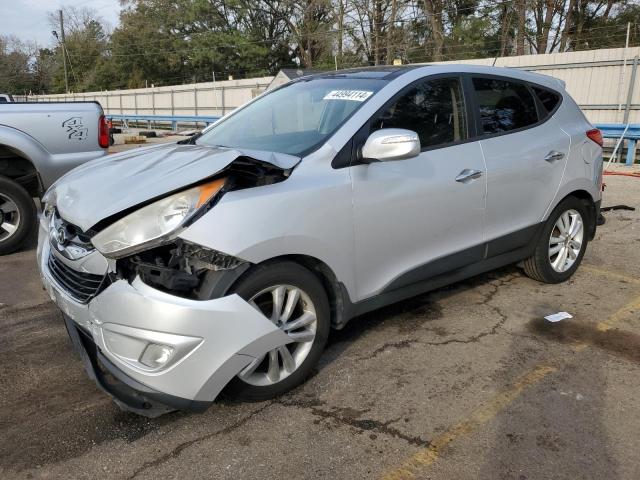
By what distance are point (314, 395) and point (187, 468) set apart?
2.68 feet

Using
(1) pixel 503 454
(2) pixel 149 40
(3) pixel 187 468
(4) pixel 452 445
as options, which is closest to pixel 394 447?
(4) pixel 452 445

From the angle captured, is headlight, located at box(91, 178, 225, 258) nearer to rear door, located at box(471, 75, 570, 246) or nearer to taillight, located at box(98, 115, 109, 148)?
rear door, located at box(471, 75, 570, 246)

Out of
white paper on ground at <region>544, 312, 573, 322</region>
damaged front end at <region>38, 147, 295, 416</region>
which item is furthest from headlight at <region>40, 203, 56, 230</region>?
white paper on ground at <region>544, 312, 573, 322</region>

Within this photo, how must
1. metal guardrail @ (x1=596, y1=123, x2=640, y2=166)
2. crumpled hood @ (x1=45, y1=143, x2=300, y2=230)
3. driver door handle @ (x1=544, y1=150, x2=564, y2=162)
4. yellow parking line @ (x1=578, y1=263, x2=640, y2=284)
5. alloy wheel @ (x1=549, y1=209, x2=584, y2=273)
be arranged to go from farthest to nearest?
metal guardrail @ (x1=596, y1=123, x2=640, y2=166) → yellow parking line @ (x1=578, y1=263, x2=640, y2=284) → alloy wheel @ (x1=549, y1=209, x2=584, y2=273) → driver door handle @ (x1=544, y1=150, x2=564, y2=162) → crumpled hood @ (x1=45, y1=143, x2=300, y2=230)

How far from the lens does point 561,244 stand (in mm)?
4691

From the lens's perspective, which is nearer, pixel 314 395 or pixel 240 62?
pixel 314 395

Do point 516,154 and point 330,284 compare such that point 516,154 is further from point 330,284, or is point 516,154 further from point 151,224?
point 151,224

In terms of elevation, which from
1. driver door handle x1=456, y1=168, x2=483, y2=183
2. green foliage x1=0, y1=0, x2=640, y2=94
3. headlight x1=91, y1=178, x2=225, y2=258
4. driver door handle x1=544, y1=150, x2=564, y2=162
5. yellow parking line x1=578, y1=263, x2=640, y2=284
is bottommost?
yellow parking line x1=578, y1=263, x2=640, y2=284

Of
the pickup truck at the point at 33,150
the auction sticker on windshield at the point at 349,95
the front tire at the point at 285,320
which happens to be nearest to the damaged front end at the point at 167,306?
Result: the front tire at the point at 285,320

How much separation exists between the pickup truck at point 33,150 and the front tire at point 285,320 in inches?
154

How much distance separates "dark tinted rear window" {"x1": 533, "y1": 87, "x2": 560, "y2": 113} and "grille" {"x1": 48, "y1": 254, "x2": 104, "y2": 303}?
3569mm

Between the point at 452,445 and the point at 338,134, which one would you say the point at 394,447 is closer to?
the point at 452,445

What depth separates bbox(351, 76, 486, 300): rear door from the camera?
10.4 feet

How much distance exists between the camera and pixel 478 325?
156 inches
